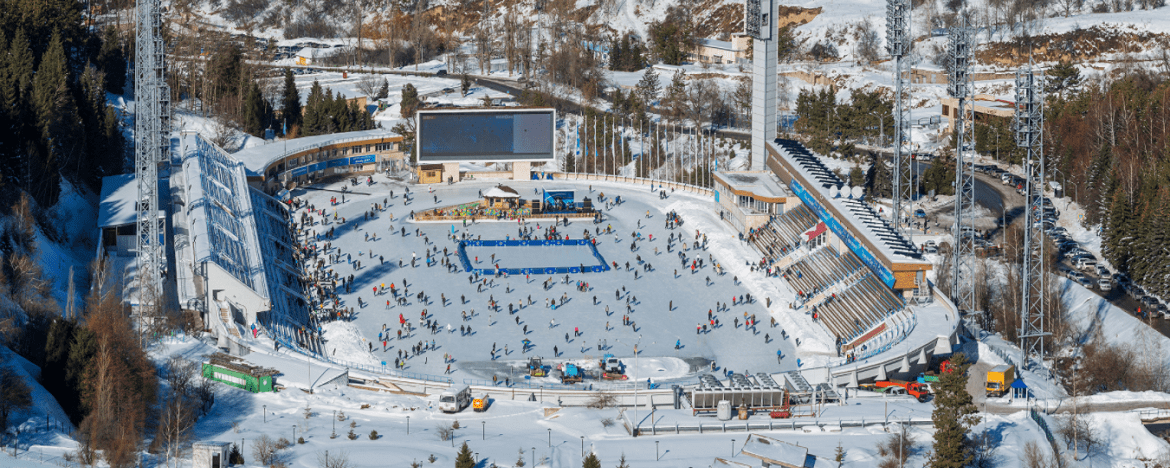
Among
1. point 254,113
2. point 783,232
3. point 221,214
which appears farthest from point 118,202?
point 783,232

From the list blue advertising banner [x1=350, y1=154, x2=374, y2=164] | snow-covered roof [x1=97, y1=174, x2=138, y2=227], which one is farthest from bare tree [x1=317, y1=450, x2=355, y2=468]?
blue advertising banner [x1=350, y1=154, x2=374, y2=164]

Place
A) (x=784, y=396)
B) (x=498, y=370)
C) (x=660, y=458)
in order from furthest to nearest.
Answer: (x=498, y=370), (x=784, y=396), (x=660, y=458)

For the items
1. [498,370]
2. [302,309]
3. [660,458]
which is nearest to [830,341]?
[498,370]

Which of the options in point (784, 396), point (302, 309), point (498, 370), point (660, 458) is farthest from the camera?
point (302, 309)

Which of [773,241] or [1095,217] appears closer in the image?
[773,241]

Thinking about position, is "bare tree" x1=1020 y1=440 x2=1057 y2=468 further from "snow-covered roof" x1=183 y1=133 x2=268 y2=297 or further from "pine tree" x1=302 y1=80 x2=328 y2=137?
"pine tree" x1=302 y1=80 x2=328 y2=137

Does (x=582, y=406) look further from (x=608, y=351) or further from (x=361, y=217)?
(x=361, y=217)
